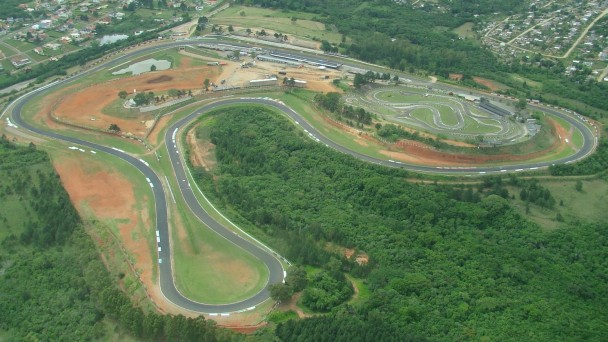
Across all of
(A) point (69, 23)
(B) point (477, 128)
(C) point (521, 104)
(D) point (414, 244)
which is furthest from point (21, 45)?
(D) point (414, 244)

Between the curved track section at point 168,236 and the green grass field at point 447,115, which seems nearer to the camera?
the curved track section at point 168,236

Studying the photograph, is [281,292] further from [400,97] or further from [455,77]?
[455,77]

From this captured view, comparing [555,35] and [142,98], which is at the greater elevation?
[555,35]

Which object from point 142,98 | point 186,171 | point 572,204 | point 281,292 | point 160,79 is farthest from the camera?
point 160,79

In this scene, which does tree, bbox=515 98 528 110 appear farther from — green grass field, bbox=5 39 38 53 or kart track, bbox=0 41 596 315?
green grass field, bbox=5 39 38 53

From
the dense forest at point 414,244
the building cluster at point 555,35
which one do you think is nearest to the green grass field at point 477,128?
the dense forest at point 414,244

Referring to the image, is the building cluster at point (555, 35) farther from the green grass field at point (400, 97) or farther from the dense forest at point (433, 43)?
the green grass field at point (400, 97)
